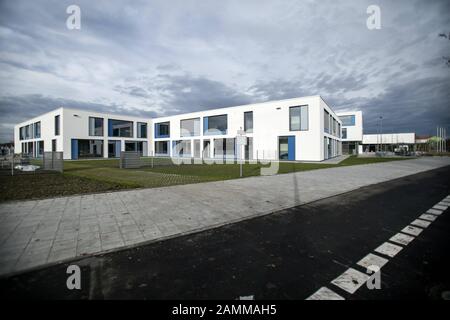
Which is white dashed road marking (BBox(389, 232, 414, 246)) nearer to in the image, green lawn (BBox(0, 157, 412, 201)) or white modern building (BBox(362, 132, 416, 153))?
green lawn (BBox(0, 157, 412, 201))

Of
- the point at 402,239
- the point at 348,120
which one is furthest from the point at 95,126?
the point at 348,120

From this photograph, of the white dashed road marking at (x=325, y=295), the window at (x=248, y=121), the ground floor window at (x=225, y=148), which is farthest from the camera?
the ground floor window at (x=225, y=148)

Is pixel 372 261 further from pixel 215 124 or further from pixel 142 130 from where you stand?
pixel 142 130

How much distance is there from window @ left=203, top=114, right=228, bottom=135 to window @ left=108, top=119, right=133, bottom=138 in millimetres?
17051

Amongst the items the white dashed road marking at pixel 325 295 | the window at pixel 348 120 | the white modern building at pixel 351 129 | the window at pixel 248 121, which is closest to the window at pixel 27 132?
the window at pixel 248 121

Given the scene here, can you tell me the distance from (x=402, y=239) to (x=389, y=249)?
664 millimetres

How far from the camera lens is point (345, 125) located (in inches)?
2184

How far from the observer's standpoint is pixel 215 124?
35281 mm

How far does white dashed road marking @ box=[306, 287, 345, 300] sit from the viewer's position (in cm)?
225

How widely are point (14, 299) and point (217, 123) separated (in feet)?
111

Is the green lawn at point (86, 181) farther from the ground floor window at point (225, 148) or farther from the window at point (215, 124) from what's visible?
the window at point (215, 124)

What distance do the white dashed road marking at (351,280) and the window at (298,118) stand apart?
84.7 feet

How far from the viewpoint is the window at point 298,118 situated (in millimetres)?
26453
